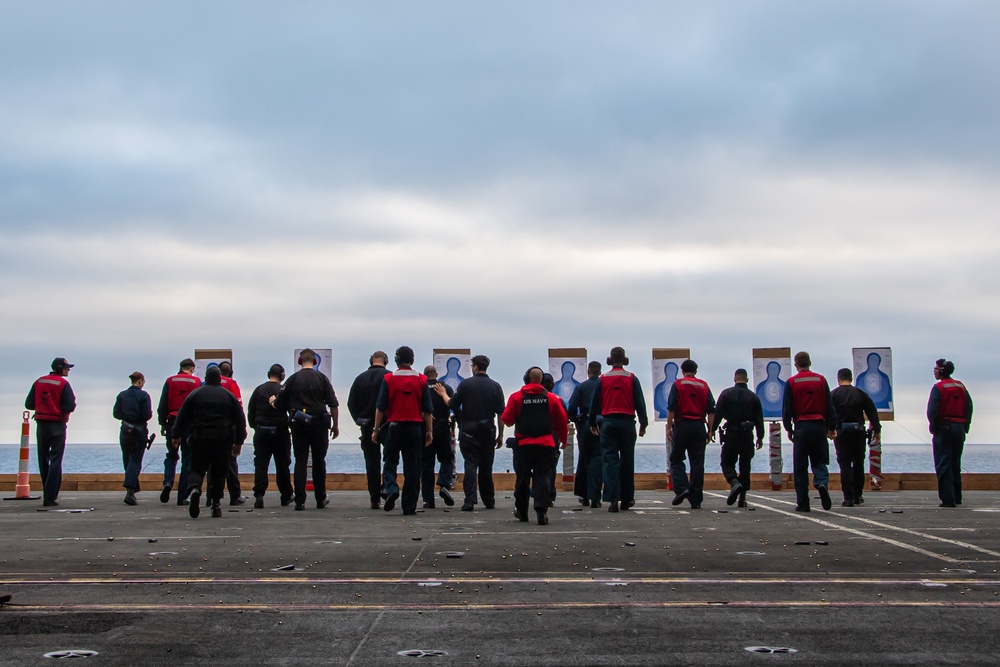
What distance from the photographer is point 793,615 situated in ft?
20.0

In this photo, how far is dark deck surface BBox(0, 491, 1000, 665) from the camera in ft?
17.3

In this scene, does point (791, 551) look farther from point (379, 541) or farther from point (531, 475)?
point (531, 475)

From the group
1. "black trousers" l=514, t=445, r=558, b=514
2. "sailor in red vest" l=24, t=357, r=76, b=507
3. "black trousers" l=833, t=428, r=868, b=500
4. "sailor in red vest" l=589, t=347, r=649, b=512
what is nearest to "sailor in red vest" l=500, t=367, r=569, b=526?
"black trousers" l=514, t=445, r=558, b=514

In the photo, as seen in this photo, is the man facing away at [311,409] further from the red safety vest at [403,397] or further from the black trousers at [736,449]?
the black trousers at [736,449]

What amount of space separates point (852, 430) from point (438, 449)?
544 cm

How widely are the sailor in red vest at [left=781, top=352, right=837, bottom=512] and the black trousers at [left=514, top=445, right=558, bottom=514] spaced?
3114mm

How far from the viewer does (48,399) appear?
15469mm

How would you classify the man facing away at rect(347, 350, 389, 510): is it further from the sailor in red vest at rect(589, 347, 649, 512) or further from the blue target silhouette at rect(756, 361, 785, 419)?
the blue target silhouette at rect(756, 361, 785, 419)

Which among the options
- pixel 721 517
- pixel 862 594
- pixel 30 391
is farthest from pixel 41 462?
pixel 862 594

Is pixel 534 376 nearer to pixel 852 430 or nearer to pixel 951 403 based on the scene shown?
pixel 852 430

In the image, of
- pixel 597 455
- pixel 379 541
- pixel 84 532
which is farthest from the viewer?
pixel 597 455

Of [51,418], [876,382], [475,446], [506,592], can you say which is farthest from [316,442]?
[876,382]

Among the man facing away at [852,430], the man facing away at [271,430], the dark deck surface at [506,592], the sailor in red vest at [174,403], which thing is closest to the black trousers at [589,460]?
the man facing away at [852,430]

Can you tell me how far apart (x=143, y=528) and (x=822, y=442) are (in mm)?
7754
